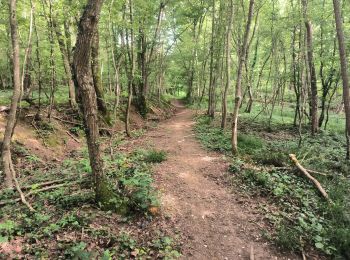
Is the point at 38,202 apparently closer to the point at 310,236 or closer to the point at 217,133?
the point at 310,236

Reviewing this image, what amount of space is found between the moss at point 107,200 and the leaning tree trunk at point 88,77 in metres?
0.09

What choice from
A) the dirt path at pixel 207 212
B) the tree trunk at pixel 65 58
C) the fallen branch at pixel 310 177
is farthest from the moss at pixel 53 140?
the fallen branch at pixel 310 177

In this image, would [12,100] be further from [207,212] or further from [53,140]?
[207,212]

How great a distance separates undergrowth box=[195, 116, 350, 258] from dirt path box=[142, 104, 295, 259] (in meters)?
0.42

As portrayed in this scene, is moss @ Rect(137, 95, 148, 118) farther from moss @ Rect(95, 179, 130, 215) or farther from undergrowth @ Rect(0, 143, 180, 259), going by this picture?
moss @ Rect(95, 179, 130, 215)

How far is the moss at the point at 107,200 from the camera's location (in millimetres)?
5359

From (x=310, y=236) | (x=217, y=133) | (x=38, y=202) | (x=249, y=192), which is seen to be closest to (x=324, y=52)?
(x=217, y=133)

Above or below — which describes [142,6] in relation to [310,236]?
above

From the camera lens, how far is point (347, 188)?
724cm

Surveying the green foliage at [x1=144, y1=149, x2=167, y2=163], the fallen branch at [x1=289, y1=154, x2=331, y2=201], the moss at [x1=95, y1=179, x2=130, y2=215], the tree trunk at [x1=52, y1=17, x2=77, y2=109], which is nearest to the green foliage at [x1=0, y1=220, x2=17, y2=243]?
the moss at [x1=95, y1=179, x2=130, y2=215]

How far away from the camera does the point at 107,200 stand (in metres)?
5.41

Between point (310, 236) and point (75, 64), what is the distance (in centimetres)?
543

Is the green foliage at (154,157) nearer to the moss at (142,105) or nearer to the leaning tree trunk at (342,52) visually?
the leaning tree trunk at (342,52)

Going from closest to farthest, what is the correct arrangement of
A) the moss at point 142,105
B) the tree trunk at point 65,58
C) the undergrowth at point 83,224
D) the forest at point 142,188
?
1. the undergrowth at point 83,224
2. the forest at point 142,188
3. the tree trunk at point 65,58
4. the moss at point 142,105
